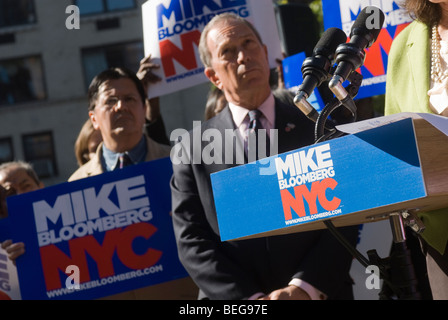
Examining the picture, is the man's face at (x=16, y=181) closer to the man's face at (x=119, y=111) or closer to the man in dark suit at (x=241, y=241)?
the man's face at (x=119, y=111)

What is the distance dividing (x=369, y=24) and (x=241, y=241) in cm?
129

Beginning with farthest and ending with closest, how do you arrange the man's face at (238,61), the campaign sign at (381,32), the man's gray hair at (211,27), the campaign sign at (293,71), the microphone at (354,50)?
1. the campaign sign at (293,71)
2. the campaign sign at (381,32)
3. the man's gray hair at (211,27)
4. the man's face at (238,61)
5. the microphone at (354,50)

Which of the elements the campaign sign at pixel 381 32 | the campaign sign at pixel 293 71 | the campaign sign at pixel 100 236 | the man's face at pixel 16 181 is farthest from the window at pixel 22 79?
the campaign sign at pixel 381 32

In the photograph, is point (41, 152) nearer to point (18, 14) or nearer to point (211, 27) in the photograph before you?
point (18, 14)

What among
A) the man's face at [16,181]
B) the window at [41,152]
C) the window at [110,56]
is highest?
the window at [110,56]

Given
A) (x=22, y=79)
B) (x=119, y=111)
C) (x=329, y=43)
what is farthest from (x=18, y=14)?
(x=329, y=43)

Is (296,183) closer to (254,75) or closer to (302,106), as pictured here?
(302,106)

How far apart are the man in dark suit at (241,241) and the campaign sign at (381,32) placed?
658mm

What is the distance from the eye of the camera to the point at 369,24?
7.73 ft

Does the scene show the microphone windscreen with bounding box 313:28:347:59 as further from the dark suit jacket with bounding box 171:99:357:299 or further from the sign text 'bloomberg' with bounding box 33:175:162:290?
the sign text 'bloomberg' with bounding box 33:175:162:290

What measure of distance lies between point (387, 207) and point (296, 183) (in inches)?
10.8

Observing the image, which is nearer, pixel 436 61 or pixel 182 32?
pixel 436 61

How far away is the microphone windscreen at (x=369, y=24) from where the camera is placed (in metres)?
2.34

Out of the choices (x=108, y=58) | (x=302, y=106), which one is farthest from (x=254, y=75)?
(x=108, y=58)
